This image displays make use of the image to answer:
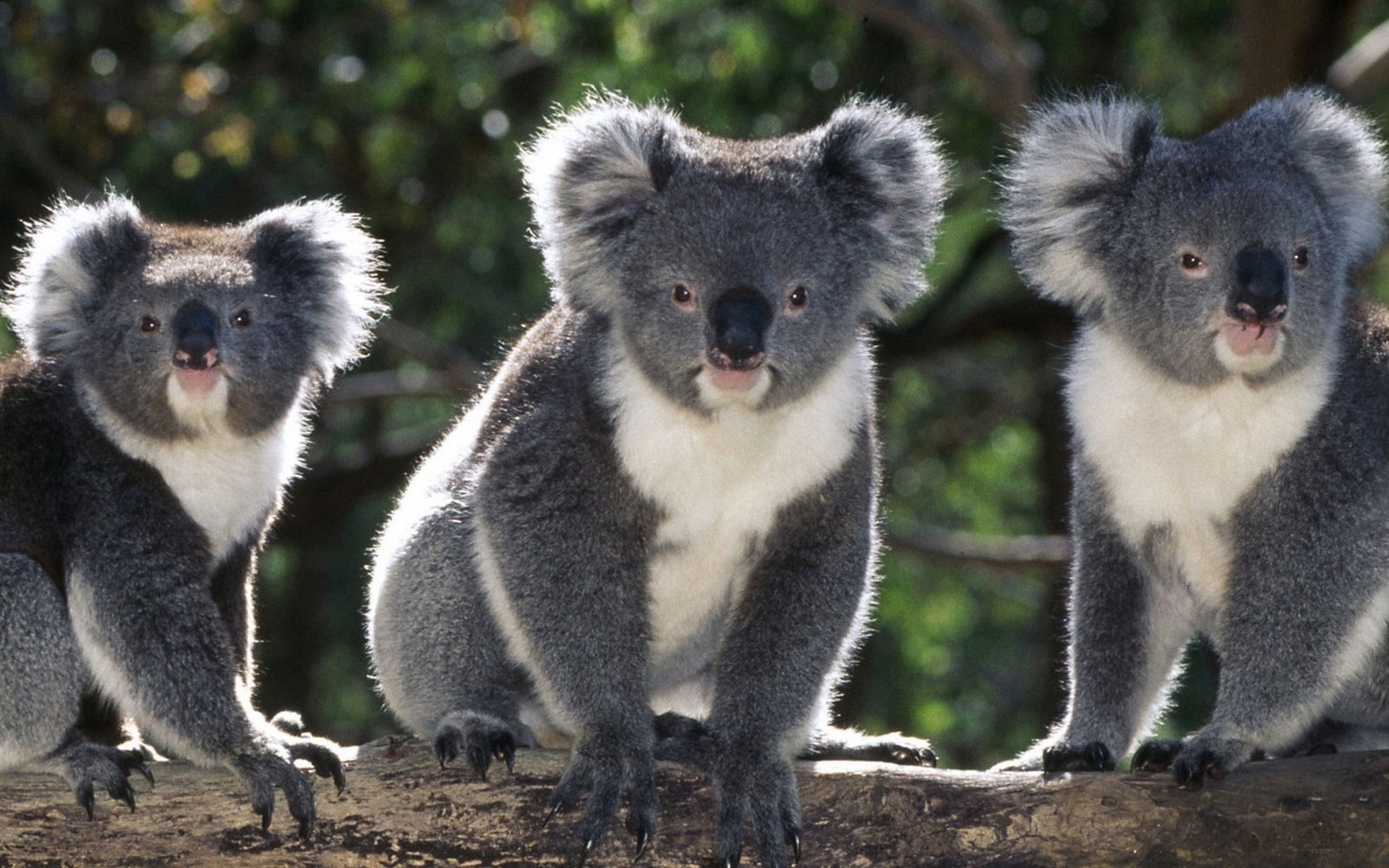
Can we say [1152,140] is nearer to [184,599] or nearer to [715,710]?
[715,710]

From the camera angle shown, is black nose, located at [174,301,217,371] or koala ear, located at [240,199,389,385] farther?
koala ear, located at [240,199,389,385]

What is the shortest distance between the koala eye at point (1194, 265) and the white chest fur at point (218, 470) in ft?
8.84

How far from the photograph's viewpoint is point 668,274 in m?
4.63

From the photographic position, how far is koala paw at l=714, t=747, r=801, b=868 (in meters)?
4.42

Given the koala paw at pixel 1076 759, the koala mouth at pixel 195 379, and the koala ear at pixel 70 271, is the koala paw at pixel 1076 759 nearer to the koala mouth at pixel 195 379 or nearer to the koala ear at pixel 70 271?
the koala mouth at pixel 195 379

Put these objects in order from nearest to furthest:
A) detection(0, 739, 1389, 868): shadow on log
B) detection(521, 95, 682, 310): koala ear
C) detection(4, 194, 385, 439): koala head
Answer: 1. detection(0, 739, 1389, 868): shadow on log
2. detection(521, 95, 682, 310): koala ear
3. detection(4, 194, 385, 439): koala head

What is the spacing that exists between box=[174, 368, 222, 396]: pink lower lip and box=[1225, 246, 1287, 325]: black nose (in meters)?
2.81

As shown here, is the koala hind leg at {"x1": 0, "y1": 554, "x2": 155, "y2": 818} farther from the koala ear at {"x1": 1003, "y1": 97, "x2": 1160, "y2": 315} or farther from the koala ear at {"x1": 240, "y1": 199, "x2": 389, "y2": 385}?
the koala ear at {"x1": 1003, "y1": 97, "x2": 1160, "y2": 315}

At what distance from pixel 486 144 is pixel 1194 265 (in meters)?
6.95

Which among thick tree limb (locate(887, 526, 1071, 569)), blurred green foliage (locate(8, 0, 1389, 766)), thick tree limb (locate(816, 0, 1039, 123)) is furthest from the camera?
blurred green foliage (locate(8, 0, 1389, 766))

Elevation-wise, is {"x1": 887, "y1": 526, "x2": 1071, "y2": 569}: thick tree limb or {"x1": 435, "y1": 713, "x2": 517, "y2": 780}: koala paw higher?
{"x1": 887, "y1": 526, "x2": 1071, "y2": 569}: thick tree limb

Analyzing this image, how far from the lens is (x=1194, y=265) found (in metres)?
4.84

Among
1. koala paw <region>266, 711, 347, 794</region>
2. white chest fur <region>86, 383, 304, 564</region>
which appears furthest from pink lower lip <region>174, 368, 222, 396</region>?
koala paw <region>266, 711, 347, 794</region>

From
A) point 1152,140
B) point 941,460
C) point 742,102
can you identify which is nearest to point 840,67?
point 742,102
